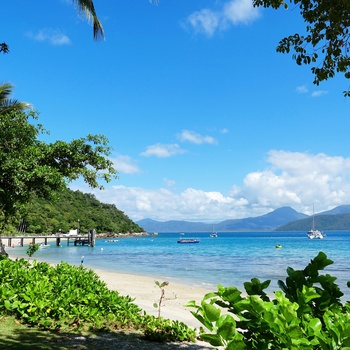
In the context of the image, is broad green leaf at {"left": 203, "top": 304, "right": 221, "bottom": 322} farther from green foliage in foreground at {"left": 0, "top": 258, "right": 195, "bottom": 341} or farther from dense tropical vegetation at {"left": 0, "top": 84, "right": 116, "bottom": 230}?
dense tropical vegetation at {"left": 0, "top": 84, "right": 116, "bottom": 230}

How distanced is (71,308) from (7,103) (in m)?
11.0

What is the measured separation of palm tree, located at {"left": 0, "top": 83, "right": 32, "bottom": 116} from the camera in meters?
14.7

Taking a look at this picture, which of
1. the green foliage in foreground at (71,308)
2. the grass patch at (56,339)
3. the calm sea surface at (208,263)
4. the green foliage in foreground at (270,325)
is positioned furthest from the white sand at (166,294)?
the green foliage in foreground at (270,325)

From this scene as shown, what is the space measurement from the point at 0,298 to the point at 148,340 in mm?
2883

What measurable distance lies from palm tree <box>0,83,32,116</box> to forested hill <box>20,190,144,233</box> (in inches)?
2819

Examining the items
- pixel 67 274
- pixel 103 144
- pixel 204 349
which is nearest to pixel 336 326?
pixel 204 349

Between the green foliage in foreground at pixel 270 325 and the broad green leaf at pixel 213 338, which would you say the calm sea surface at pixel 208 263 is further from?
the broad green leaf at pixel 213 338

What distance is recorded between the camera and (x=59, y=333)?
6211mm

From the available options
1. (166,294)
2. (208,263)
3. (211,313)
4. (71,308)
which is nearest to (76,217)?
(208,263)

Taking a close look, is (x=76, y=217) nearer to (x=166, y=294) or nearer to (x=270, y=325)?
(x=166, y=294)

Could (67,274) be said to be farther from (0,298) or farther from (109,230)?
(109,230)

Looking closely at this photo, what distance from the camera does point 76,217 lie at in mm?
126125

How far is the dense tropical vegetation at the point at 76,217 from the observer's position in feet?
347

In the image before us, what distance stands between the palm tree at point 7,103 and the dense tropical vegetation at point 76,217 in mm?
68952
